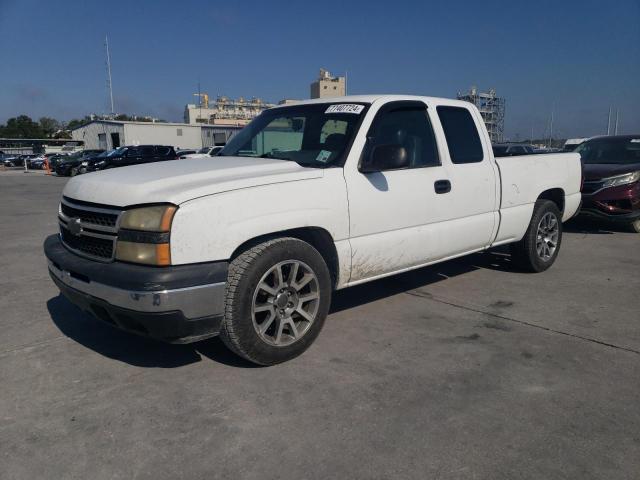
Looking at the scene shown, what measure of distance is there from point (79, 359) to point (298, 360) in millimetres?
1537

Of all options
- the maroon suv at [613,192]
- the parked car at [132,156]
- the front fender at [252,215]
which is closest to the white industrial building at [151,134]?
the parked car at [132,156]

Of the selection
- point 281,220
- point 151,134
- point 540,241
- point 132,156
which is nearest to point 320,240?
point 281,220

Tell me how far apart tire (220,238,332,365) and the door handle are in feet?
4.42

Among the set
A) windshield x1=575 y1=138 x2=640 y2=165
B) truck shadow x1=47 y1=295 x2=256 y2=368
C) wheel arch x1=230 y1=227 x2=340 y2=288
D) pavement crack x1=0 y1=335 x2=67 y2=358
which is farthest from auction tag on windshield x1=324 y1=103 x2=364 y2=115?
windshield x1=575 y1=138 x2=640 y2=165

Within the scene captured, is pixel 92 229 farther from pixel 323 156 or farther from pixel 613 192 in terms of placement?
pixel 613 192

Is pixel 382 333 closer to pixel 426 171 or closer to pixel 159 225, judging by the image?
pixel 426 171

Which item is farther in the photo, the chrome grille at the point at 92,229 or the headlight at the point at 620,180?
the headlight at the point at 620,180

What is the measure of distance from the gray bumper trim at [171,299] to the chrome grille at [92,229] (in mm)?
231

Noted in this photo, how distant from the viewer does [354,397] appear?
2.98 m

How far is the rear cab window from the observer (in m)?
4.57

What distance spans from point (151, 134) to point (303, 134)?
49674 millimetres

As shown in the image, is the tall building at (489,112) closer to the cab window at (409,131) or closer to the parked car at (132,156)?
the cab window at (409,131)

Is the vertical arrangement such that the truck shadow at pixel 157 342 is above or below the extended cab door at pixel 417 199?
below

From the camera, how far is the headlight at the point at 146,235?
2.84 metres
